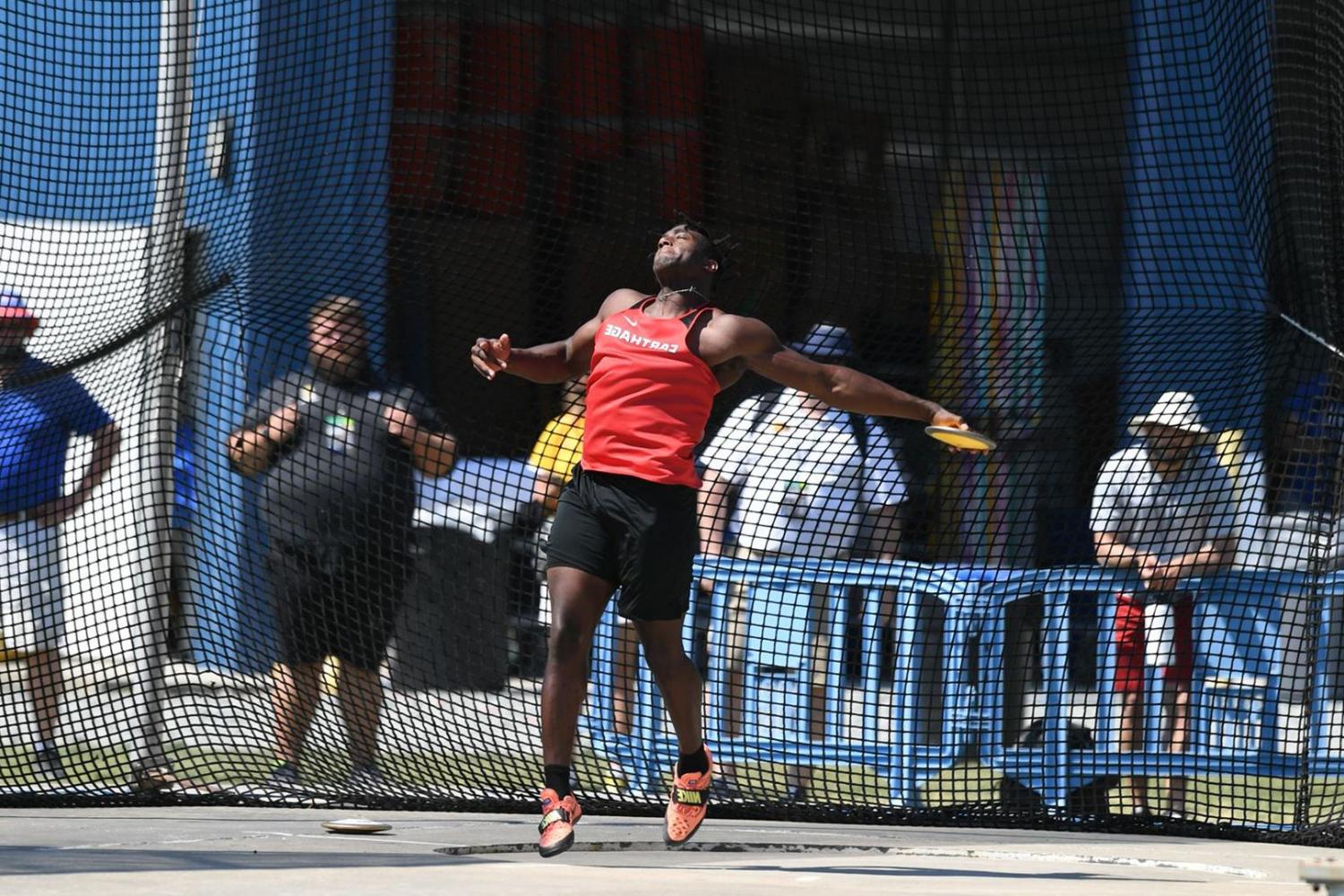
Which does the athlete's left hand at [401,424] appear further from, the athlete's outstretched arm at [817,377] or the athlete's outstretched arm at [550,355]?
the athlete's outstretched arm at [817,377]

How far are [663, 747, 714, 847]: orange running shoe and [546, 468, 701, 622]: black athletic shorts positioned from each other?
43cm

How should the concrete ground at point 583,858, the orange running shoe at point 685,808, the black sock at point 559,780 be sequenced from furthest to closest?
1. the orange running shoe at point 685,808
2. the black sock at point 559,780
3. the concrete ground at point 583,858

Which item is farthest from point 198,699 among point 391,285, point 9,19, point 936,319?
point 936,319

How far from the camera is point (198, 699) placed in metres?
7.95

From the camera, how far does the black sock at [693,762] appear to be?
536 cm

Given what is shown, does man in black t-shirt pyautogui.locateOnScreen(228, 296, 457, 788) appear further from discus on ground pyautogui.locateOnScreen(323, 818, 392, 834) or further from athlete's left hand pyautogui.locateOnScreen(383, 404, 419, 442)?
discus on ground pyautogui.locateOnScreen(323, 818, 392, 834)

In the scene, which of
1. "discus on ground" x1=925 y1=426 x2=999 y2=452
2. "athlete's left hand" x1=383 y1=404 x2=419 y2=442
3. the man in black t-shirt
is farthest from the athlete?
"athlete's left hand" x1=383 y1=404 x2=419 y2=442

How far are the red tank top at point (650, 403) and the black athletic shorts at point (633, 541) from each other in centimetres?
5

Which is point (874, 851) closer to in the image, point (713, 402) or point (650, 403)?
point (650, 403)

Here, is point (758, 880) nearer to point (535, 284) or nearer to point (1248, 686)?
point (1248, 686)

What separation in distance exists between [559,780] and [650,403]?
96cm

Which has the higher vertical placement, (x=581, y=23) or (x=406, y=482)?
(x=581, y=23)

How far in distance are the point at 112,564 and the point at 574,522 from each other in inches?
151

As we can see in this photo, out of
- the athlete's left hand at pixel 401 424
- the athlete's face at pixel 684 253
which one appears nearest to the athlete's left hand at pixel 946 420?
the athlete's face at pixel 684 253
